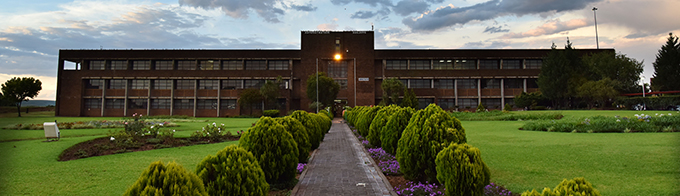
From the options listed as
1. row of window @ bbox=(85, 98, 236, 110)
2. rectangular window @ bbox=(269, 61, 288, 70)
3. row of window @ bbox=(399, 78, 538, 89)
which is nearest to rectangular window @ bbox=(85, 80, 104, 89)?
row of window @ bbox=(85, 98, 236, 110)

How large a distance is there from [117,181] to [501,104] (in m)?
50.5

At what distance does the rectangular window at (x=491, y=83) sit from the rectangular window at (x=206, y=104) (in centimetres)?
4010

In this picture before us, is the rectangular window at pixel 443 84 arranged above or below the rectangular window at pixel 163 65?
below

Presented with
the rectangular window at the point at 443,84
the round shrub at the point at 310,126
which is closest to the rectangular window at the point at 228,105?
the rectangular window at the point at 443,84

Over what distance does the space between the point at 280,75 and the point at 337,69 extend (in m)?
8.61

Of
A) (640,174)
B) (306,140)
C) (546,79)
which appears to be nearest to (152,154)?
(306,140)

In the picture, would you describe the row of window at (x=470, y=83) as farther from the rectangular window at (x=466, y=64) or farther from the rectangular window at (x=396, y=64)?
the rectangular window at (x=396, y=64)

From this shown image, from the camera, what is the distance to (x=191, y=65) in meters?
49.9

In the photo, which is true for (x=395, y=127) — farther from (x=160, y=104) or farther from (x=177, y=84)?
(x=160, y=104)

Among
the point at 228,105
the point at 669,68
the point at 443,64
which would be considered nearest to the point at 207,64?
the point at 228,105

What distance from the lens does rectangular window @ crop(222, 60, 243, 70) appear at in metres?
49.7

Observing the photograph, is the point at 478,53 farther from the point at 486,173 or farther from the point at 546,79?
the point at 486,173

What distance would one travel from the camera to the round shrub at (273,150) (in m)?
5.41

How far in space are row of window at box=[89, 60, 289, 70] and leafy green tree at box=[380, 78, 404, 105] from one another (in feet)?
49.6
